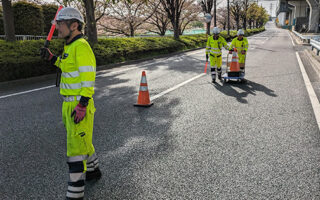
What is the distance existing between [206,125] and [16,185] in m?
3.10

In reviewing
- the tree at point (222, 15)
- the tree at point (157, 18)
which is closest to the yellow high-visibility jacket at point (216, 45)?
the tree at point (157, 18)

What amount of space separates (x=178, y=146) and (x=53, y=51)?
9.31m

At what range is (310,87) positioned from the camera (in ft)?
25.8

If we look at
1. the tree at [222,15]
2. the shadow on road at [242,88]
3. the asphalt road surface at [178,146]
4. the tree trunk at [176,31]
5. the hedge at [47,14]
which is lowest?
the asphalt road surface at [178,146]

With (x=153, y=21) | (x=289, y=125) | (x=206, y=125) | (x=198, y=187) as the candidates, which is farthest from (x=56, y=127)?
(x=153, y=21)

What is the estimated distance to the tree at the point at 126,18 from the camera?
1403 inches

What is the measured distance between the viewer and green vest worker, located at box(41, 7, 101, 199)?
2.50 metres

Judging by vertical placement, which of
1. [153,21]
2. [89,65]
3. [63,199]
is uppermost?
[153,21]

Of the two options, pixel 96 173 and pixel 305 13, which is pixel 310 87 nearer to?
pixel 96 173

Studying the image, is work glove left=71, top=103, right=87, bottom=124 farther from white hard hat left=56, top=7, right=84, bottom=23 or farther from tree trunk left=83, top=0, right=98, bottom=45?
tree trunk left=83, top=0, right=98, bottom=45

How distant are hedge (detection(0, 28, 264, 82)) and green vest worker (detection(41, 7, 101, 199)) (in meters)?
7.61

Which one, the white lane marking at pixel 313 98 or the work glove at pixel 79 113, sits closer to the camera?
the work glove at pixel 79 113

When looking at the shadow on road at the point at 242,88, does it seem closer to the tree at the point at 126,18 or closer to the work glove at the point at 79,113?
the work glove at the point at 79,113

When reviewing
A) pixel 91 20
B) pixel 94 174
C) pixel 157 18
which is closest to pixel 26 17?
pixel 91 20
